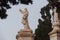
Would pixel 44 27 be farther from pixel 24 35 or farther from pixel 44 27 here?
pixel 24 35

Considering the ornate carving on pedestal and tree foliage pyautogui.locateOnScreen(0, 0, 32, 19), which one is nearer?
tree foliage pyautogui.locateOnScreen(0, 0, 32, 19)

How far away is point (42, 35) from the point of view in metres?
32.6

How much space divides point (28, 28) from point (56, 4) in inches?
466

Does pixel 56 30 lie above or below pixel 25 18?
below

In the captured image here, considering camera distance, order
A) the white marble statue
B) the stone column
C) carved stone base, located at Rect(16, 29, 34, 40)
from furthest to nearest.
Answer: the white marble statue, carved stone base, located at Rect(16, 29, 34, 40), the stone column

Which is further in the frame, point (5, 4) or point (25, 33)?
point (25, 33)

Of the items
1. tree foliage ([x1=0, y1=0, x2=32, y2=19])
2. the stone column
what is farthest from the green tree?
tree foliage ([x1=0, y1=0, x2=32, y2=19])

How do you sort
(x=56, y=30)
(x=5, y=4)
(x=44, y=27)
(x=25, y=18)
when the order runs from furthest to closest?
(x=44, y=27)
(x=25, y=18)
(x=56, y=30)
(x=5, y=4)

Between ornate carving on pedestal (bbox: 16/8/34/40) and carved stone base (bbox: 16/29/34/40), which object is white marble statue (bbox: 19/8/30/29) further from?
carved stone base (bbox: 16/29/34/40)

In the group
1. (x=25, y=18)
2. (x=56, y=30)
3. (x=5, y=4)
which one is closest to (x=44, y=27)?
(x=25, y=18)

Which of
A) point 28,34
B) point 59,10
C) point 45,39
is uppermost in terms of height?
point 59,10

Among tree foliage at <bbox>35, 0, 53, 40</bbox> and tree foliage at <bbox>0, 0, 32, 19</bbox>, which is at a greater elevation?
tree foliage at <bbox>0, 0, 32, 19</bbox>

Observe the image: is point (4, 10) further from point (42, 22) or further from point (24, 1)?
point (42, 22)

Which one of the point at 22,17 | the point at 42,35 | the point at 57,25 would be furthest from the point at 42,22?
the point at 57,25
